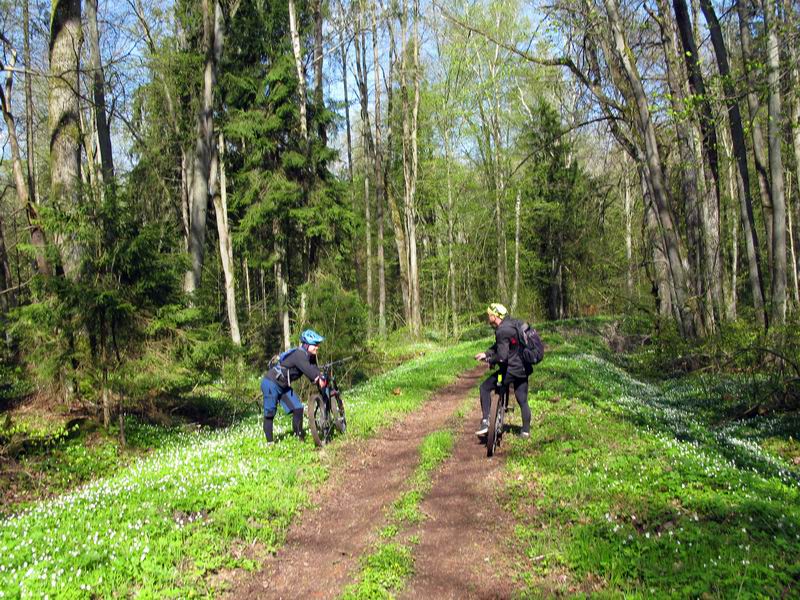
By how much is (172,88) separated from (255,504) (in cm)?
2350

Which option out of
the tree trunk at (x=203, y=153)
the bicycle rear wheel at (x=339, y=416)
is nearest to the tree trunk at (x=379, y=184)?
the tree trunk at (x=203, y=153)

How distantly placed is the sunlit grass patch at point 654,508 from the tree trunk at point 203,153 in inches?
445

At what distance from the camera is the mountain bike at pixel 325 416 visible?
8.49m

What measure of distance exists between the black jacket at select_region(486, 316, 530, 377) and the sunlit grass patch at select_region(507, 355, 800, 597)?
1.21m

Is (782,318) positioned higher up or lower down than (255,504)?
higher up

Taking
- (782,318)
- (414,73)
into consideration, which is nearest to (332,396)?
(782,318)

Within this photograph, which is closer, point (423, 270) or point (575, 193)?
point (575, 193)

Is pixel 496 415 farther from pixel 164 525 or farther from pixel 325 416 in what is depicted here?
pixel 164 525

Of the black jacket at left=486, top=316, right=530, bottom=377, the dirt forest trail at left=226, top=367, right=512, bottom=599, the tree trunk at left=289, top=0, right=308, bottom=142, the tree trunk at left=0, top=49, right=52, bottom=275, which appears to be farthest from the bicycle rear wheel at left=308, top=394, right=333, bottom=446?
the tree trunk at left=289, top=0, right=308, bottom=142

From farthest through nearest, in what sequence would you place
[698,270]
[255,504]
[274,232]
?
[274,232]
[698,270]
[255,504]

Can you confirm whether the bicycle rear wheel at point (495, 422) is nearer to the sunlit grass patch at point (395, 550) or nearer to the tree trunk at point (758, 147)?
the sunlit grass patch at point (395, 550)

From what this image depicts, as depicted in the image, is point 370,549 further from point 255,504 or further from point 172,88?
point 172,88

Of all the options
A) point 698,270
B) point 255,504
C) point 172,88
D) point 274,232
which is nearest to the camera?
point 255,504

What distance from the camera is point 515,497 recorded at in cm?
628
